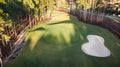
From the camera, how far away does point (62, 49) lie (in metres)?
36.2

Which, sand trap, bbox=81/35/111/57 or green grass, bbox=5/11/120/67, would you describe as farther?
sand trap, bbox=81/35/111/57

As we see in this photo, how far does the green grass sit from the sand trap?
769mm

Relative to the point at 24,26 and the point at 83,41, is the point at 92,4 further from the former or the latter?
the point at 83,41

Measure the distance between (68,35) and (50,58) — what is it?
9.65m

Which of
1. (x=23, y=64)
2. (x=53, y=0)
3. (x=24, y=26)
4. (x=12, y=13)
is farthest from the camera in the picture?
(x=53, y=0)

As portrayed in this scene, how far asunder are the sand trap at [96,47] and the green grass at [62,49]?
0.77 m

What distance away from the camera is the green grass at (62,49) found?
106 feet

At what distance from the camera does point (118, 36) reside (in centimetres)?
4266

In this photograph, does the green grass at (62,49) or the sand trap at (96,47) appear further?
the sand trap at (96,47)

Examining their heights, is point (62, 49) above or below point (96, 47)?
above

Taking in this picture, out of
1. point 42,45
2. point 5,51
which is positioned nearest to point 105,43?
point 42,45

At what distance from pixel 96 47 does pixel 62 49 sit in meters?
6.03

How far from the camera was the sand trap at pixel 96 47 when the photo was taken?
3522 centimetres

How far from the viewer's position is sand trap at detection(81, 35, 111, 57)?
35219 mm
